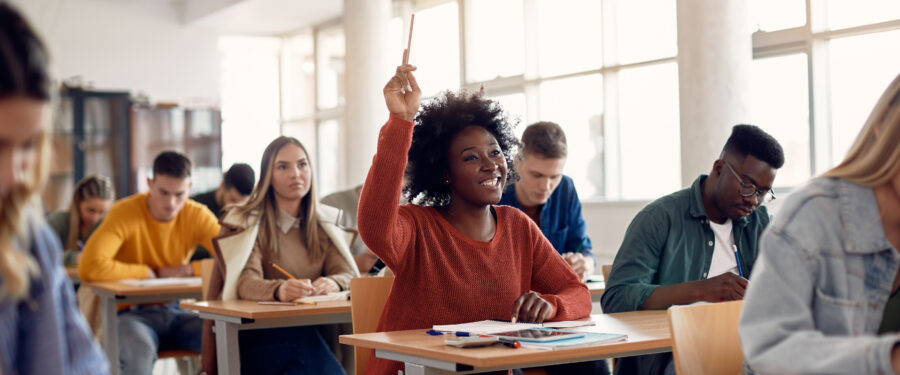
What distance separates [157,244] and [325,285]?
1578 millimetres

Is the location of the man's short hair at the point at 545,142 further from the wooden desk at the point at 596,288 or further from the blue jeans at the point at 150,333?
the blue jeans at the point at 150,333

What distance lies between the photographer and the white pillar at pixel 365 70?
8.22m

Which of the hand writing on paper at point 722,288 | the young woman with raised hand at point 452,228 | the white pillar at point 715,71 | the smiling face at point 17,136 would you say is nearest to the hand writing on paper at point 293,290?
the young woman with raised hand at point 452,228

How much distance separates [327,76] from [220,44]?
1.44m

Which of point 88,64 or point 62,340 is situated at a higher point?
point 88,64

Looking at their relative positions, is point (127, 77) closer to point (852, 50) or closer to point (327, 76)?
point (327, 76)

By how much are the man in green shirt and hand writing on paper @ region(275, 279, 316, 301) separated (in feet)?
3.81

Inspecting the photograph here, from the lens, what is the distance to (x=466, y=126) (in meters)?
2.54

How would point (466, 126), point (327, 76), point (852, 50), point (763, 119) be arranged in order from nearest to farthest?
point (466, 126) < point (852, 50) < point (763, 119) < point (327, 76)

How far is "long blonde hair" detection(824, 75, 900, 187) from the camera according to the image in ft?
4.30

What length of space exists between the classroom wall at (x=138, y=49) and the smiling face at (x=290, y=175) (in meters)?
6.46

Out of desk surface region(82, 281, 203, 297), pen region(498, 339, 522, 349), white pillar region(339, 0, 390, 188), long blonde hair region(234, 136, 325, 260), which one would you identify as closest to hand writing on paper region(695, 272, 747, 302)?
pen region(498, 339, 522, 349)

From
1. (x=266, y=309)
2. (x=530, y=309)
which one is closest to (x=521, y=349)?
(x=530, y=309)

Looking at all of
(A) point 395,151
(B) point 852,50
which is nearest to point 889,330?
(A) point 395,151
